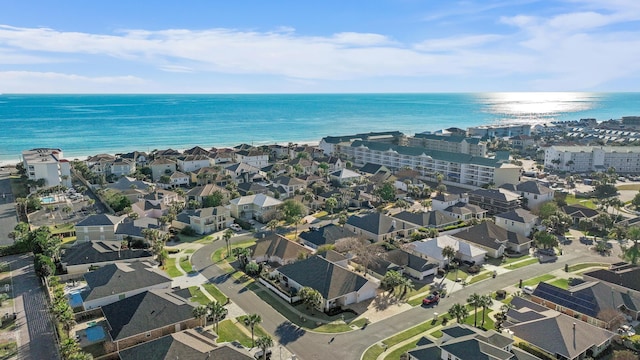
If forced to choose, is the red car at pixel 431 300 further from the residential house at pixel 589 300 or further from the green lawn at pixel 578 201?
the green lawn at pixel 578 201

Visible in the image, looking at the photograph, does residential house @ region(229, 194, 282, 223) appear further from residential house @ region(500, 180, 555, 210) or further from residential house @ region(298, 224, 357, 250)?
residential house @ region(500, 180, 555, 210)

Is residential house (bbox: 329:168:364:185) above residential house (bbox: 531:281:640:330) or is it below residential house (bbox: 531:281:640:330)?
above

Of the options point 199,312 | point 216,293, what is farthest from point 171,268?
point 199,312

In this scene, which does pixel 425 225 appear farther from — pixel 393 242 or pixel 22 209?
pixel 22 209

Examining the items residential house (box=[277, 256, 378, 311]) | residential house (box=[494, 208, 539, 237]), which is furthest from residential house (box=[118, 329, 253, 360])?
residential house (box=[494, 208, 539, 237])

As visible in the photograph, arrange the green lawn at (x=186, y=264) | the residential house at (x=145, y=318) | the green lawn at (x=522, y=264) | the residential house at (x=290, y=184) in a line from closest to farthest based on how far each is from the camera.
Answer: the residential house at (x=145, y=318)
the green lawn at (x=186, y=264)
the green lawn at (x=522, y=264)
the residential house at (x=290, y=184)

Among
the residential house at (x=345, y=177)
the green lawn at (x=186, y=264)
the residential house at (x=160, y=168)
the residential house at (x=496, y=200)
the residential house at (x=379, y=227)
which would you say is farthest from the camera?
the residential house at (x=160, y=168)

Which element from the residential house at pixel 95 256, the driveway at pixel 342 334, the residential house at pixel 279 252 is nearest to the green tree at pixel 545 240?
the driveway at pixel 342 334
